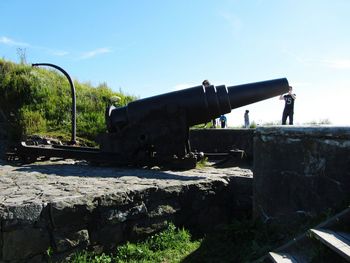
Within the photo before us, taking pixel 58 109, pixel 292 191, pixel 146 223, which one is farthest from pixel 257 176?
pixel 58 109

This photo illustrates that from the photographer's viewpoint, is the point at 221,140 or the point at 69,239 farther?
the point at 221,140

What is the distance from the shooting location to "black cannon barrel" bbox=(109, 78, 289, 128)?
5.71 metres

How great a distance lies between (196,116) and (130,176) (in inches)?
52.8

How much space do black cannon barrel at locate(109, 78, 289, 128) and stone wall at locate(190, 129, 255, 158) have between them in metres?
2.18

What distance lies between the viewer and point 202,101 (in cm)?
570

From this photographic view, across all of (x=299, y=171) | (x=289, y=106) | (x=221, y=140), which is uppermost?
(x=289, y=106)

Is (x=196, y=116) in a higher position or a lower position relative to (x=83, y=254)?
higher

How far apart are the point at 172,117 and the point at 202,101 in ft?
1.43

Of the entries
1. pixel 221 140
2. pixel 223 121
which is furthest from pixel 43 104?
pixel 221 140

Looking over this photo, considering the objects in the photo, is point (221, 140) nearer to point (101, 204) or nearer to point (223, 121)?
point (101, 204)

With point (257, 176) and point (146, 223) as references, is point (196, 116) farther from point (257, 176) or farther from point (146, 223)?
point (146, 223)

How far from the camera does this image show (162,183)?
178 inches

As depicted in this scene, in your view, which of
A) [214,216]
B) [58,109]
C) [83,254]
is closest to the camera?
[83,254]

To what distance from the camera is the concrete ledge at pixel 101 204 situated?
3.35m
